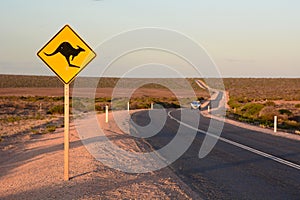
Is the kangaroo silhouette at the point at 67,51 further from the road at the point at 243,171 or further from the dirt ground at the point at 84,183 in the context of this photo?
the road at the point at 243,171

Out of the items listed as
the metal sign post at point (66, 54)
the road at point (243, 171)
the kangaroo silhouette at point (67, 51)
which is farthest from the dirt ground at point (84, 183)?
the kangaroo silhouette at point (67, 51)

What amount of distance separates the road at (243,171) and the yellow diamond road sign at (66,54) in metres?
3.55

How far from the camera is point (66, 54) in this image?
9062 millimetres

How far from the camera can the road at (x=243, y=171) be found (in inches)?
352

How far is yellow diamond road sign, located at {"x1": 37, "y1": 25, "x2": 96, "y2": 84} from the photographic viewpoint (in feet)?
29.6

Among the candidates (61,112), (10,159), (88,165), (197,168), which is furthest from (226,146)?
(61,112)

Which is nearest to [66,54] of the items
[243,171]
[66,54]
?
[66,54]

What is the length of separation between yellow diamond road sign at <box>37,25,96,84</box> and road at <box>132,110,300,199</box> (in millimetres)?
3554

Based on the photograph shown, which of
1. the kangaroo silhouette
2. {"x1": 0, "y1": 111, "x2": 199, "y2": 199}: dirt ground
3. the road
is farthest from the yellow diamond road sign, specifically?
the road

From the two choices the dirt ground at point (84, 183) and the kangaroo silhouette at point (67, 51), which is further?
the kangaroo silhouette at point (67, 51)

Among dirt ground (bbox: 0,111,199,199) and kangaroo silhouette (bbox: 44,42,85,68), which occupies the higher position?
kangaroo silhouette (bbox: 44,42,85,68)

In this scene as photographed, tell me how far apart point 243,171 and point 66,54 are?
554cm

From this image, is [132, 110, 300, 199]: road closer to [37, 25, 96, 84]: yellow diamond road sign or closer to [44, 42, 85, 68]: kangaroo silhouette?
[37, 25, 96, 84]: yellow diamond road sign

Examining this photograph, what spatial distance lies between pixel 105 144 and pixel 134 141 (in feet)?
5.05
